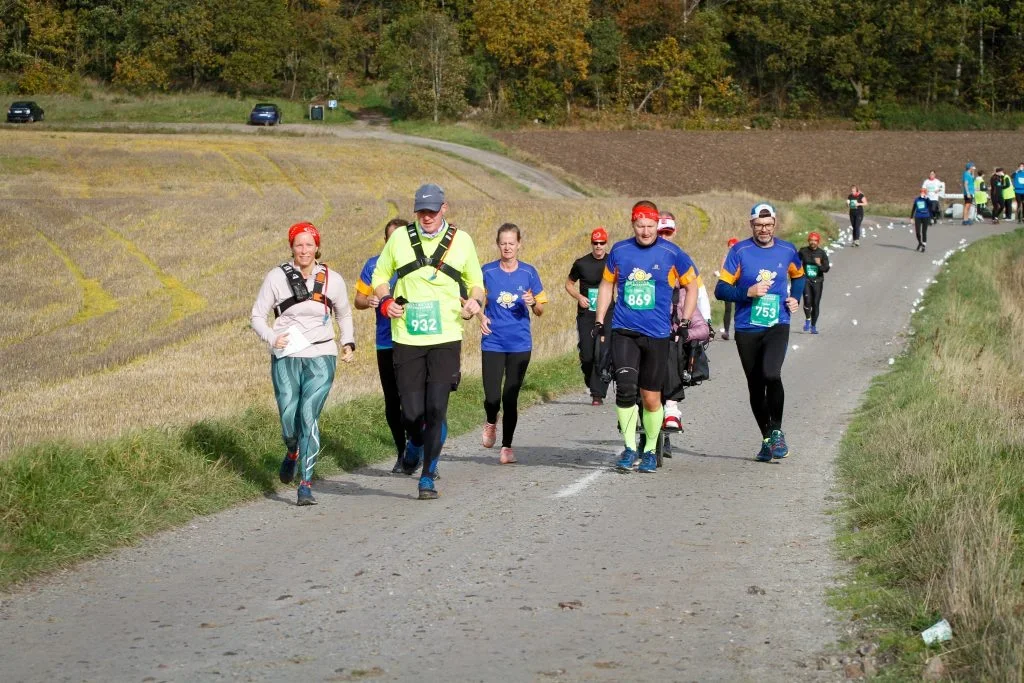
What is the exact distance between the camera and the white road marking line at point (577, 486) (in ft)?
33.0

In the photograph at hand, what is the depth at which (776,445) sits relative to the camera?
465 inches

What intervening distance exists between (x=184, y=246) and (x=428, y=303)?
2847cm

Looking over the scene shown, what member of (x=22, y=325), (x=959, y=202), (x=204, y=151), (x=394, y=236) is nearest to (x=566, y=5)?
(x=204, y=151)

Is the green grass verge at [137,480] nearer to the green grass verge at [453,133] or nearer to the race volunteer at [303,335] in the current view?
the race volunteer at [303,335]

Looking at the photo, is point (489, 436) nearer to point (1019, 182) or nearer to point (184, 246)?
point (184, 246)

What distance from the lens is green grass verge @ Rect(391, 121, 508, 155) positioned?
247 feet

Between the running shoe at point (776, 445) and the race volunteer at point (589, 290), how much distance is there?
3299mm

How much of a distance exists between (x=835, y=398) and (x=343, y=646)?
11.5 meters

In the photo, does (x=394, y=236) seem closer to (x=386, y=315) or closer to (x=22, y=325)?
(x=386, y=315)

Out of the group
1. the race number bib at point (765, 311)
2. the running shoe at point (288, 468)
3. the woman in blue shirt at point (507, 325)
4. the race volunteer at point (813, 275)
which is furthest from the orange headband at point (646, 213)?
the race volunteer at point (813, 275)

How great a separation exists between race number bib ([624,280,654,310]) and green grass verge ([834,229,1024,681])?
1.96m

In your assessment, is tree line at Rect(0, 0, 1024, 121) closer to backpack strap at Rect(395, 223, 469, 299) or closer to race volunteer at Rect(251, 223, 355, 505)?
backpack strap at Rect(395, 223, 469, 299)

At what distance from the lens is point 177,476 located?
32.8 feet

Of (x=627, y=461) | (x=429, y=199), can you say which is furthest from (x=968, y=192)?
(x=429, y=199)
